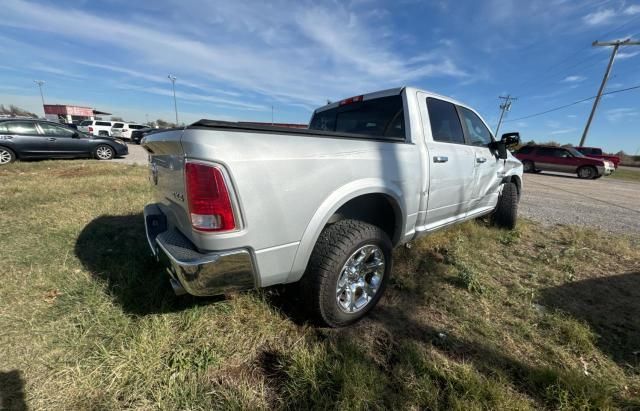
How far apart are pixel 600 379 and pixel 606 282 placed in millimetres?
1763

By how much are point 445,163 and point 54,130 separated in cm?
1231

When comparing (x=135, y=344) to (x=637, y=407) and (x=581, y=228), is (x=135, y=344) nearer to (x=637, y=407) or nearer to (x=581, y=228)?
(x=637, y=407)

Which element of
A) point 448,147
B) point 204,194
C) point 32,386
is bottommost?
point 32,386

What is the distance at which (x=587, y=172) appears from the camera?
14711mm

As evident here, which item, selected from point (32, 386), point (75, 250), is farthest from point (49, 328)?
point (75, 250)

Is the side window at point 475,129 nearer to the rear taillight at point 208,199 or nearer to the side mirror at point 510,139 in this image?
the side mirror at point 510,139

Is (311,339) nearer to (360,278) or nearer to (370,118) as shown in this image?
(360,278)

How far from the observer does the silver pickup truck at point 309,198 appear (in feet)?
4.87

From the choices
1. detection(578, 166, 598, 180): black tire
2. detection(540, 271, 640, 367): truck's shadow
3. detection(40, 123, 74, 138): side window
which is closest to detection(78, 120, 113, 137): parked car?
detection(40, 123, 74, 138): side window

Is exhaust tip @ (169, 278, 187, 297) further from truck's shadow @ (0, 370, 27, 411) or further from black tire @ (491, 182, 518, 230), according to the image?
black tire @ (491, 182, 518, 230)

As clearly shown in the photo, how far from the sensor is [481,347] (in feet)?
6.50

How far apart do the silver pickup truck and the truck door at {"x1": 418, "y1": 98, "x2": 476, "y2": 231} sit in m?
0.02

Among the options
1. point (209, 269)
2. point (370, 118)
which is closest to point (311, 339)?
point (209, 269)

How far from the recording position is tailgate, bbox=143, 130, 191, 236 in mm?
1607
